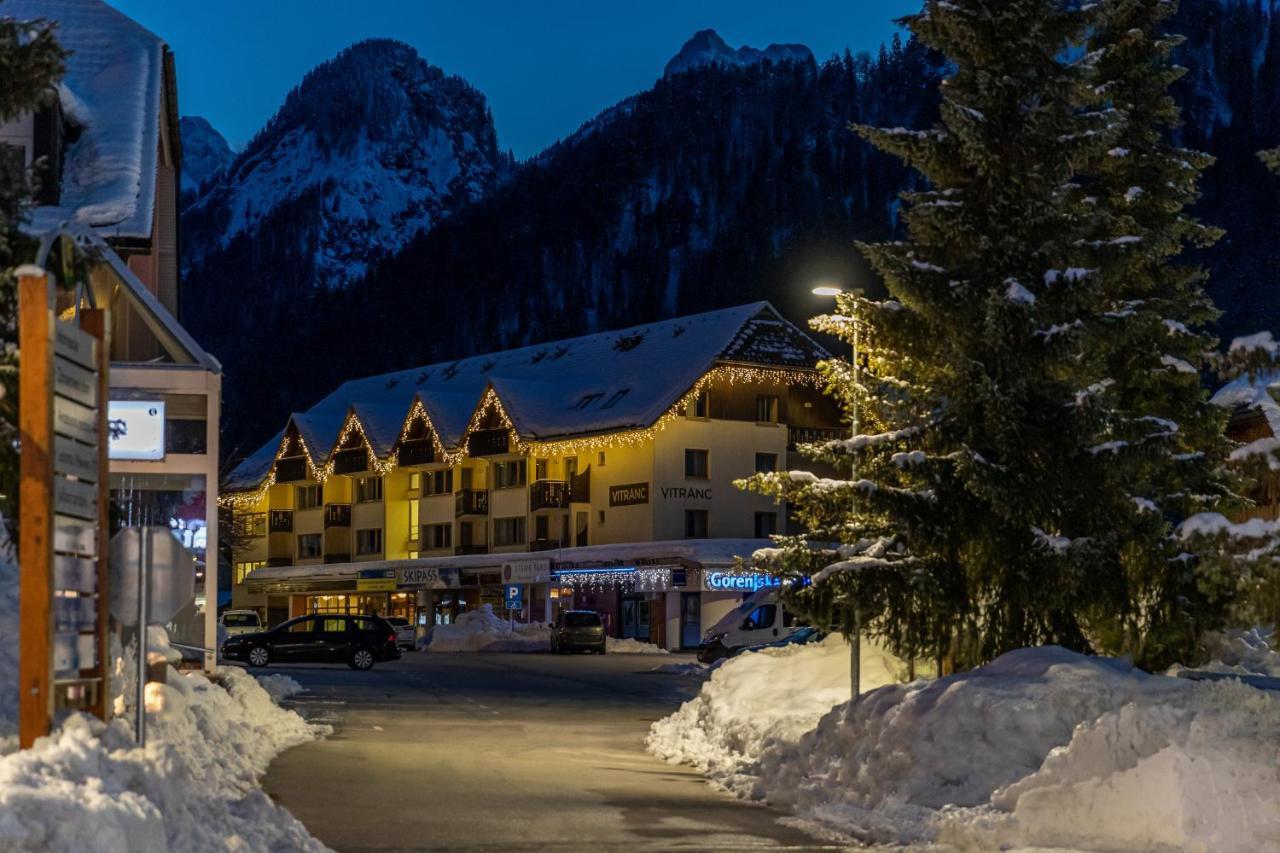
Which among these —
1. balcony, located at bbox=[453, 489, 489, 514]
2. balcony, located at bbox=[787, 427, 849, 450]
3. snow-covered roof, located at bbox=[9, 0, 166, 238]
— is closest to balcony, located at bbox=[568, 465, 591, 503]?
balcony, located at bbox=[453, 489, 489, 514]

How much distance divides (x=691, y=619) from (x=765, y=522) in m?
7.40

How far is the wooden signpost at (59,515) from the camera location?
10016 millimetres

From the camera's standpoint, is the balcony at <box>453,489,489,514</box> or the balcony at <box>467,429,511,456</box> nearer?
the balcony at <box>467,429,511,456</box>

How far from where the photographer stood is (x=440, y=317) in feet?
637

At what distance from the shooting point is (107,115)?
95.1 feet

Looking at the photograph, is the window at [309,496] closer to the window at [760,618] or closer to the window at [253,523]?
the window at [253,523]

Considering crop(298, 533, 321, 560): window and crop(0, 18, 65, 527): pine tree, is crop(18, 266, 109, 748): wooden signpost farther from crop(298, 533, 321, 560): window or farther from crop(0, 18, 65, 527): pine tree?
crop(298, 533, 321, 560): window

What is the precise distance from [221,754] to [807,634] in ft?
82.8

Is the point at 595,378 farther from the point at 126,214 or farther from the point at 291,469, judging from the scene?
the point at 126,214

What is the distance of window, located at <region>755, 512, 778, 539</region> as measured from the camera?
75438mm

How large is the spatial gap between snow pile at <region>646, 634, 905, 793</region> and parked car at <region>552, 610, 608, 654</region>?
3478 centimetres

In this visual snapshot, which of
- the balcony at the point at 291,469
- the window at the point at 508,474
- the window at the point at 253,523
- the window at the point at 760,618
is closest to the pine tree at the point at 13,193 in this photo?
the window at the point at 760,618

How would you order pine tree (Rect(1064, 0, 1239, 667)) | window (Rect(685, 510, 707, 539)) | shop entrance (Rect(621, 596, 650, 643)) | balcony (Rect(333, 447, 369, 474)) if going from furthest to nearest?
1. balcony (Rect(333, 447, 369, 474))
2. window (Rect(685, 510, 707, 539))
3. shop entrance (Rect(621, 596, 650, 643))
4. pine tree (Rect(1064, 0, 1239, 667))

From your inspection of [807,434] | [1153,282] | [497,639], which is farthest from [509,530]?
[1153,282]
